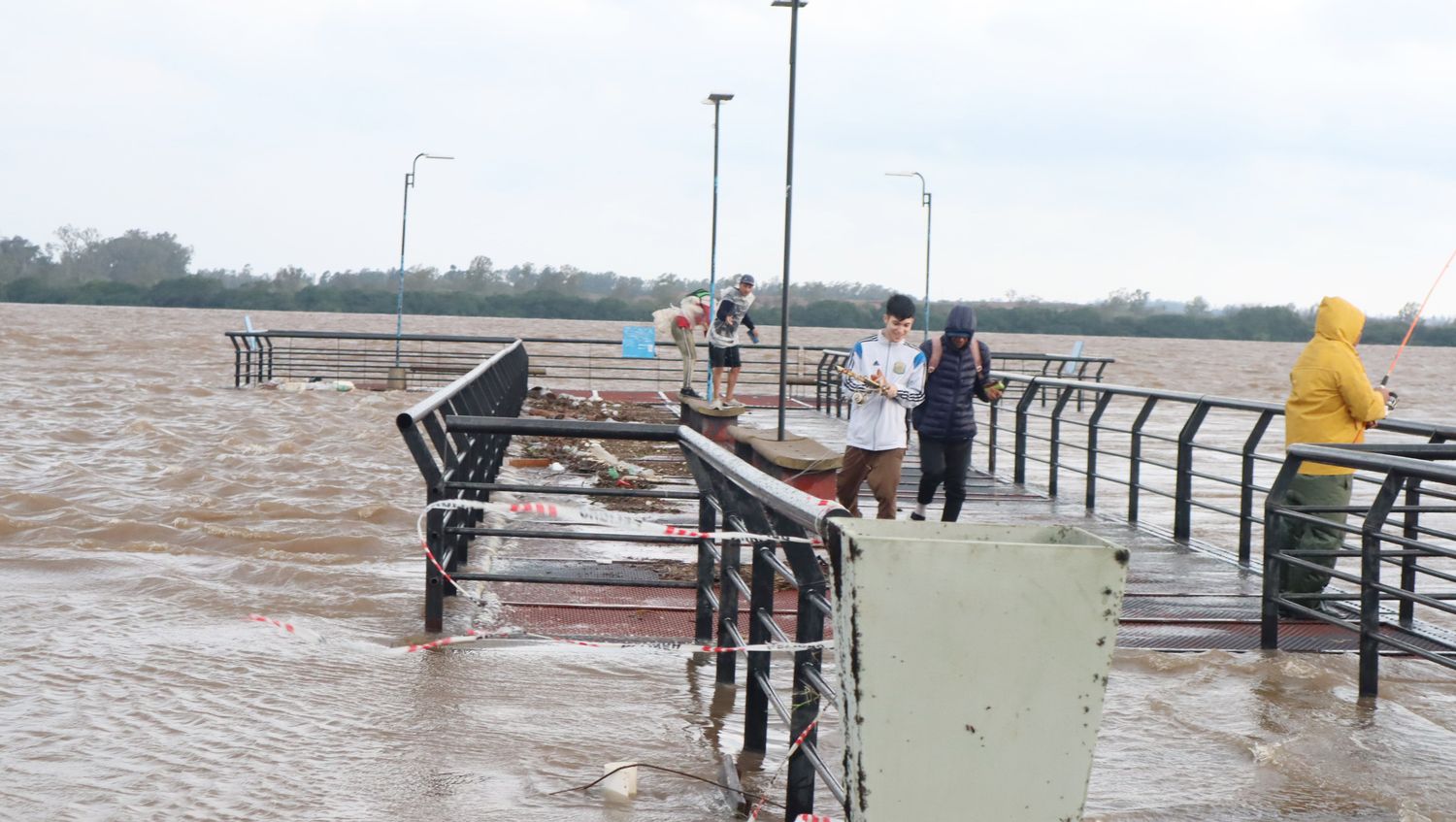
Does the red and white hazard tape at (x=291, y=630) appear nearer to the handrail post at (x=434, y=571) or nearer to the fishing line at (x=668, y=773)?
the handrail post at (x=434, y=571)

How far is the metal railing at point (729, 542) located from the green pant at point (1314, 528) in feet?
8.75

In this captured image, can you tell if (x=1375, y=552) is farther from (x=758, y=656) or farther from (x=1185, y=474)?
(x=1185, y=474)

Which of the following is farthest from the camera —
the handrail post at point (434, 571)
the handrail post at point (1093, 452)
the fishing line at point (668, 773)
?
the handrail post at point (1093, 452)

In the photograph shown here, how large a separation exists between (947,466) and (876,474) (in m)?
0.96

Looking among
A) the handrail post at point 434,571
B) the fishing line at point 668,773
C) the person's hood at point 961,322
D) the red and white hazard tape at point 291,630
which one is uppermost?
the person's hood at point 961,322

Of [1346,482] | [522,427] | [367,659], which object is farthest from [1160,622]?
[367,659]

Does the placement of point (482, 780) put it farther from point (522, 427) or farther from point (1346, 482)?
point (1346, 482)

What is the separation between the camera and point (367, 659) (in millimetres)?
6387

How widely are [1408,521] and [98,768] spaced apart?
18.3ft

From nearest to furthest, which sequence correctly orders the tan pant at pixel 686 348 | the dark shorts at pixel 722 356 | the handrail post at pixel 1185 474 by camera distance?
the handrail post at pixel 1185 474 → the dark shorts at pixel 722 356 → the tan pant at pixel 686 348

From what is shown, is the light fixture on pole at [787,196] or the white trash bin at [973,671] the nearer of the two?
the white trash bin at [973,671]

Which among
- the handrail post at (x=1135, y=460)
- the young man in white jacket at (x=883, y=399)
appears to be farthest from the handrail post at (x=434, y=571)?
the handrail post at (x=1135, y=460)

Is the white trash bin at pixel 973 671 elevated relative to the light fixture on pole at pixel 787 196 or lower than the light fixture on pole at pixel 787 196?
lower

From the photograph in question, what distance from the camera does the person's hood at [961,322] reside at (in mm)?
8938
